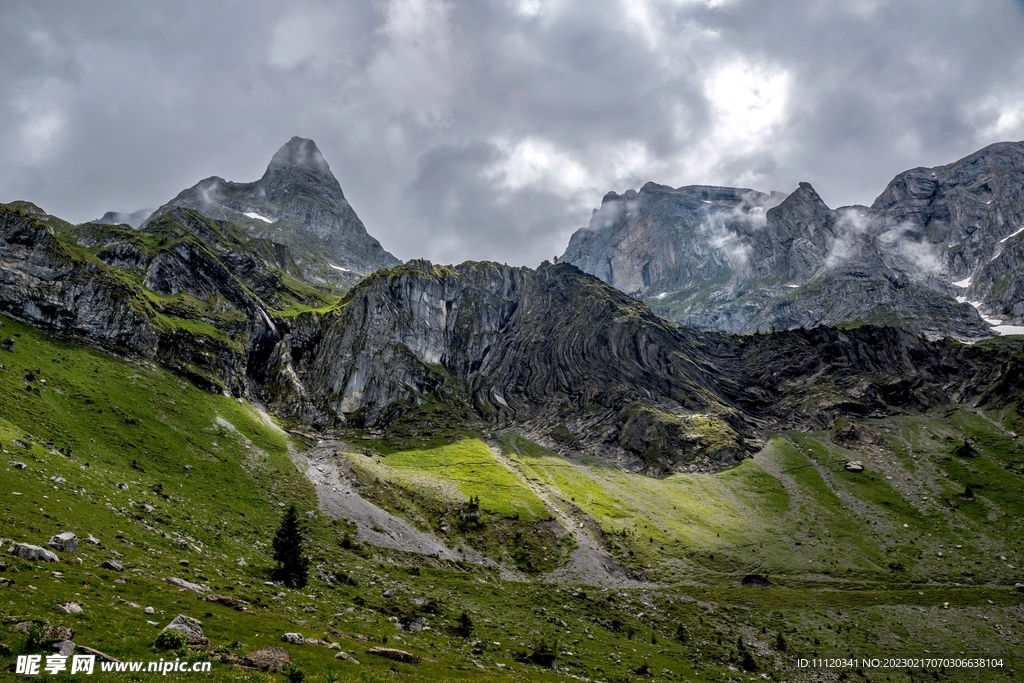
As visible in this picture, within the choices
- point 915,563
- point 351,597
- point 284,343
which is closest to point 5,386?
point 351,597

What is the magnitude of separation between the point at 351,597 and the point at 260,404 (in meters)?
115

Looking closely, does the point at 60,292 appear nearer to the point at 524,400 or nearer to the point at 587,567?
the point at 587,567

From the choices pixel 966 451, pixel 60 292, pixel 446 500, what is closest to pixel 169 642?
pixel 446 500

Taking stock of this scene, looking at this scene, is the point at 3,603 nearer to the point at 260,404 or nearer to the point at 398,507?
the point at 398,507

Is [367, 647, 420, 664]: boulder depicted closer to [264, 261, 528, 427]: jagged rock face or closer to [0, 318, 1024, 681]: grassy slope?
[0, 318, 1024, 681]: grassy slope

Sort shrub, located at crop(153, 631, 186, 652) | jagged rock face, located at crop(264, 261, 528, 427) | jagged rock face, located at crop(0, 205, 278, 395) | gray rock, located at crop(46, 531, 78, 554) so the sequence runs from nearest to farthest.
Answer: shrub, located at crop(153, 631, 186, 652) → gray rock, located at crop(46, 531, 78, 554) → jagged rock face, located at crop(0, 205, 278, 395) → jagged rock face, located at crop(264, 261, 528, 427)

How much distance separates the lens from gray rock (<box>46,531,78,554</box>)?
30297 millimetres

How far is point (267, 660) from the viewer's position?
23.3m

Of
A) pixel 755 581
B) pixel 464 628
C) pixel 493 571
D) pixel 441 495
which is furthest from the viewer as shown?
pixel 441 495

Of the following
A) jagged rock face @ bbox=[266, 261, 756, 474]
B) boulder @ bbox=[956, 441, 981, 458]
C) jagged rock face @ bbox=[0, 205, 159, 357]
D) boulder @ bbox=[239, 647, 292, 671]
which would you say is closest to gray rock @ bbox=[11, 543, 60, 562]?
boulder @ bbox=[239, 647, 292, 671]

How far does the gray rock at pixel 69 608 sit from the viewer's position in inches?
853

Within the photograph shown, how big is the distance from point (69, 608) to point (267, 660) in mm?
8533

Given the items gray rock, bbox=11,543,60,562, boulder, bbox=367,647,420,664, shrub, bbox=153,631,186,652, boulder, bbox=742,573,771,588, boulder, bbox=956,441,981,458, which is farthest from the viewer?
boulder, bbox=956,441,981,458

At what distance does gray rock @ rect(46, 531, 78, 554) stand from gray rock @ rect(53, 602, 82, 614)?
10636 mm
